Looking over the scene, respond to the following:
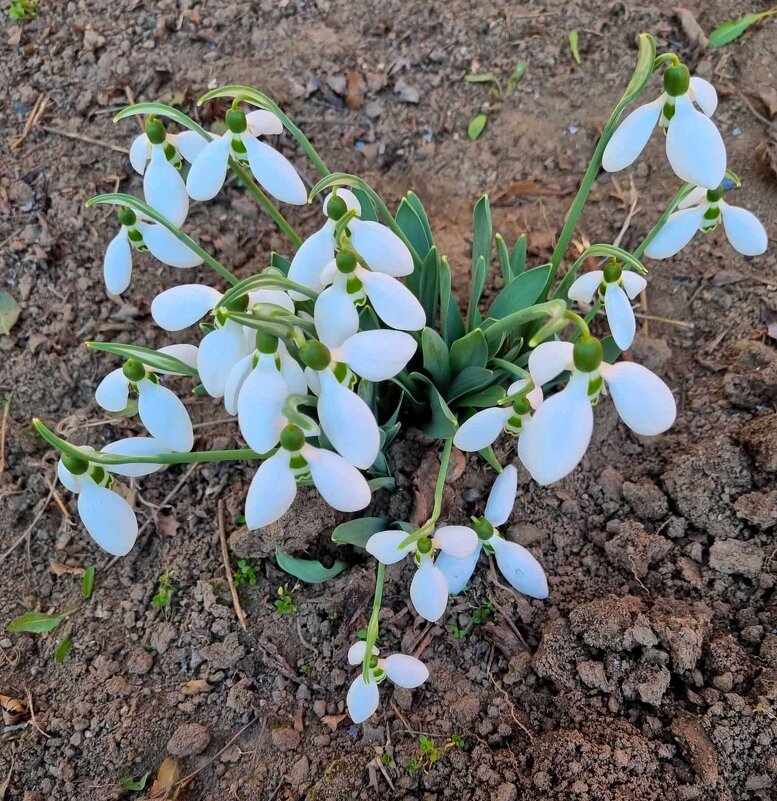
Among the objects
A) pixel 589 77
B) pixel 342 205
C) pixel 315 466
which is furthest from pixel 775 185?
pixel 315 466

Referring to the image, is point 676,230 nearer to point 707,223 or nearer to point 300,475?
point 707,223

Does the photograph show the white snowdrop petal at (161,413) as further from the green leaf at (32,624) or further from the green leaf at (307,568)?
the green leaf at (32,624)

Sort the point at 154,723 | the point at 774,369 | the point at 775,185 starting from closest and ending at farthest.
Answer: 1. the point at 154,723
2. the point at 774,369
3. the point at 775,185

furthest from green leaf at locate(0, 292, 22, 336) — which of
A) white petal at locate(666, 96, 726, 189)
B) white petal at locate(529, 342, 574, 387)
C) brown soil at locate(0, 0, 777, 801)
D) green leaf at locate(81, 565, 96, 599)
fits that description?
white petal at locate(666, 96, 726, 189)

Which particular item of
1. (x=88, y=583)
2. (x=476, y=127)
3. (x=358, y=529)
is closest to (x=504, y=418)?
(x=358, y=529)

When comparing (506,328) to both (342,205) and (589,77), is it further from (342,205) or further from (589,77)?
(589,77)

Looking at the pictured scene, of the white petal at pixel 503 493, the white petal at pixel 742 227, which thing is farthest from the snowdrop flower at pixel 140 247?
the white petal at pixel 742 227
